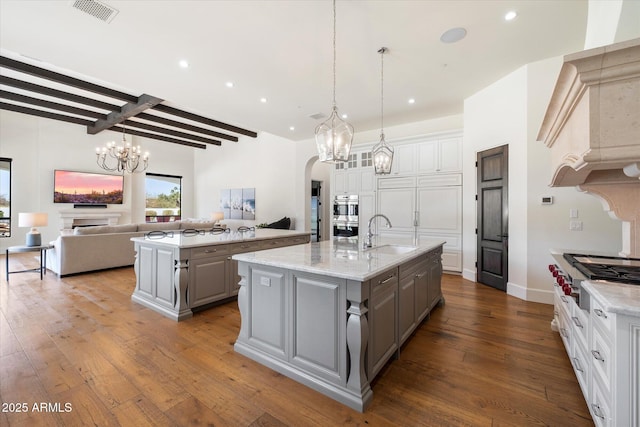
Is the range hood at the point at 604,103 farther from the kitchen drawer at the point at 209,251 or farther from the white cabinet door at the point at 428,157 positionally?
the white cabinet door at the point at 428,157

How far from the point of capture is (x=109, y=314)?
3250 millimetres

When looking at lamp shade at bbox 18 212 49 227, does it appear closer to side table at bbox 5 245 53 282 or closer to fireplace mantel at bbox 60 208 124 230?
side table at bbox 5 245 53 282

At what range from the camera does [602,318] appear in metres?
1.37

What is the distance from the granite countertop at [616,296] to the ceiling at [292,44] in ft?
8.36

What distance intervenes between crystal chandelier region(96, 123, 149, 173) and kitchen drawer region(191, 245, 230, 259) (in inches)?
193

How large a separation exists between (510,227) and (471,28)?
2676 mm

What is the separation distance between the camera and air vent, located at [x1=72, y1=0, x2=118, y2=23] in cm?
254

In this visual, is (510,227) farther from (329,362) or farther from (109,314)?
(109,314)

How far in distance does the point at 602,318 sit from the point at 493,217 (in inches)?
131

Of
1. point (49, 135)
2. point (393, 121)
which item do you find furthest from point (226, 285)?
point (49, 135)

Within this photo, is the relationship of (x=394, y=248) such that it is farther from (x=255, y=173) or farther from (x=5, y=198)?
(x=5, y=198)

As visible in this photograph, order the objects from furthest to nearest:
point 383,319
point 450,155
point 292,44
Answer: point 450,155
point 292,44
point 383,319

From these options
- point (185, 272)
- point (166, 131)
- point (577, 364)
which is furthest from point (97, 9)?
point (166, 131)

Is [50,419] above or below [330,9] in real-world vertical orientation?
below
